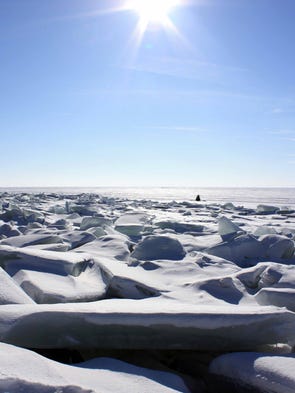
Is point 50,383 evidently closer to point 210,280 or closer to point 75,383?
point 75,383

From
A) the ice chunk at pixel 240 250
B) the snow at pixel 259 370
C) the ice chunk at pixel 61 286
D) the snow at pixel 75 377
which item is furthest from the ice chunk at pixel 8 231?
the snow at pixel 259 370

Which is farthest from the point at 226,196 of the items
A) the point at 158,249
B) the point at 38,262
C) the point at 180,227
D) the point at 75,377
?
the point at 75,377

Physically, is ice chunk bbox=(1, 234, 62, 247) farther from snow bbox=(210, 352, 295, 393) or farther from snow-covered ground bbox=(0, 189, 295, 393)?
snow bbox=(210, 352, 295, 393)

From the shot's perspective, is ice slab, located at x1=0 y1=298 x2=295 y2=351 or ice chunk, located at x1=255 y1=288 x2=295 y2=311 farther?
ice chunk, located at x1=255 y1=288 x2=295 y2=311

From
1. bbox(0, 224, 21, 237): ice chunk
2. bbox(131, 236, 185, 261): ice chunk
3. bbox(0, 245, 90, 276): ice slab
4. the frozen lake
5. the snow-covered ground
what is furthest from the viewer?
the frozen lake

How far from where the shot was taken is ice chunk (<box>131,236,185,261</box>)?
2.83m

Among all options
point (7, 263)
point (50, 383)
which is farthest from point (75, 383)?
point (7, 263)

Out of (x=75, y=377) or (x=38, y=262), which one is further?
(x=38, y=262)

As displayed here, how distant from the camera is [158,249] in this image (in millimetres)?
2918

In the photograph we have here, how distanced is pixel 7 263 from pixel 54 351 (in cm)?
106

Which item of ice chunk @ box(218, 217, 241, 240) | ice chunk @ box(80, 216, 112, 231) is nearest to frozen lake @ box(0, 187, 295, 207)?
ice chunk @ box(218, 217, 241, 240)

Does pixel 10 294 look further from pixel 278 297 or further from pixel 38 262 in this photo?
pixel 278 297

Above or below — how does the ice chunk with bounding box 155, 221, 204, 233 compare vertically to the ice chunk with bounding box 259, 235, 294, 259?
below

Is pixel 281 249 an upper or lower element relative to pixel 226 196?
upper
